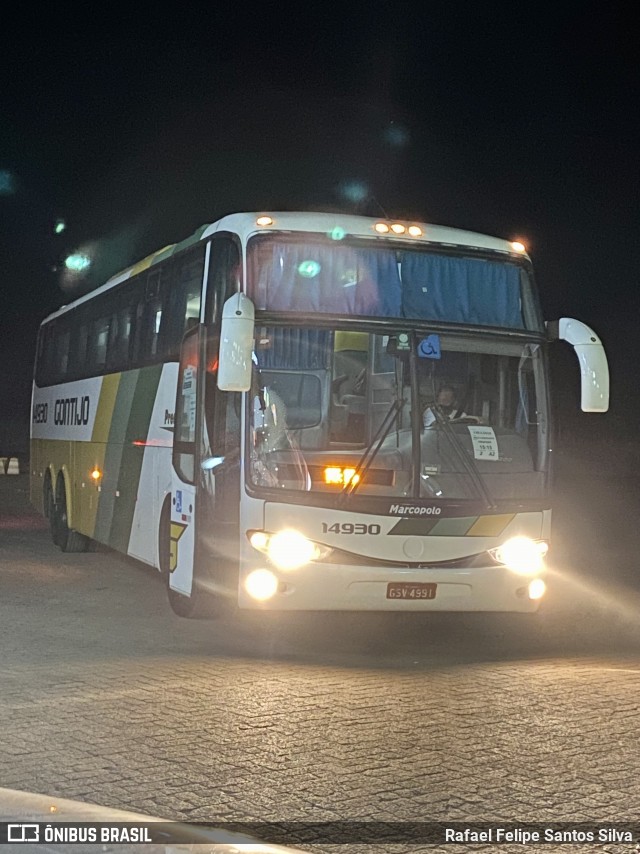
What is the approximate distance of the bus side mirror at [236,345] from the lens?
9125mm

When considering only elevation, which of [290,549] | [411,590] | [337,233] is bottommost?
[411,590]

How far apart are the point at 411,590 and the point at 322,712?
245 centimetres

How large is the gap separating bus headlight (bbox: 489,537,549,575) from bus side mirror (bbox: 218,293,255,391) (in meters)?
2.54

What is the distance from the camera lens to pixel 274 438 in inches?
390

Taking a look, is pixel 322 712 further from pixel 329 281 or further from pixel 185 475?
pixel 329 281

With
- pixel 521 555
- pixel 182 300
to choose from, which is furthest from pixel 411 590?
pixel 182 300

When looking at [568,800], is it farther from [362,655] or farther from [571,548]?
[571,548]

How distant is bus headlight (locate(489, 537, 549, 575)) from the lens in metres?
9.98

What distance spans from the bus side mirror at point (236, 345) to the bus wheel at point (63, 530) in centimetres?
814

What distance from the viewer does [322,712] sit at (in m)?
7.41

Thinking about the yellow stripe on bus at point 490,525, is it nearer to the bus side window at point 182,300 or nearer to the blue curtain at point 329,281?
the blue curtain at point 329,281

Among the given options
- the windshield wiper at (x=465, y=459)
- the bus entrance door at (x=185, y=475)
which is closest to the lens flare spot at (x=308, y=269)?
the bus entrance door at (x=185, y=475)

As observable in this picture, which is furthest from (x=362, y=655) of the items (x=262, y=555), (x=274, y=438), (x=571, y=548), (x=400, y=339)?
(x=571, y=548)

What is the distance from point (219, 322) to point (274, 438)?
46.3 inches
